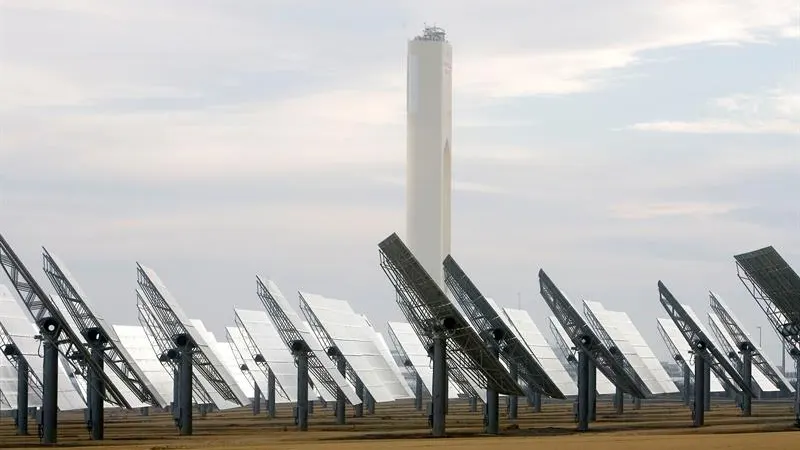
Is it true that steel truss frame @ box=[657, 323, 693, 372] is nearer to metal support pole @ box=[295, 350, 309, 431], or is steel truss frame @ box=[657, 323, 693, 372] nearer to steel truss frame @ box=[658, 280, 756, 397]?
steel truss frame @ box=[658, 280, 756, 397]

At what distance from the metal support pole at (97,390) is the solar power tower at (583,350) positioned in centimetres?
2267

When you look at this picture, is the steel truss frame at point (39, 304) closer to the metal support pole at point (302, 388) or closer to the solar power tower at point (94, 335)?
the solar power tower at point (94, 335)

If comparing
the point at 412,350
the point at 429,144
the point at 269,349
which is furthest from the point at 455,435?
the point at 429,144

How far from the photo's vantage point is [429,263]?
176625 millimetres

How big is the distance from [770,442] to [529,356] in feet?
59.4

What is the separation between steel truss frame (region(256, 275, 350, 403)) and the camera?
73562mm

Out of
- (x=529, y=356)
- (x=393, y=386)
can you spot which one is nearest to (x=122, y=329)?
(x=393, y=386)

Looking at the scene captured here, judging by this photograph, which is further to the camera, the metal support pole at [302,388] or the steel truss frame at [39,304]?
the metal support pole at [302,388]

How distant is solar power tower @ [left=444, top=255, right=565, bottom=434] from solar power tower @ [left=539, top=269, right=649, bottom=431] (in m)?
Answer: 2.86

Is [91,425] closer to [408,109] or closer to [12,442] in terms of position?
[12,442]

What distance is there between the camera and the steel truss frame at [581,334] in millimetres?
70000

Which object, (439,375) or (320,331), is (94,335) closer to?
(439,375)

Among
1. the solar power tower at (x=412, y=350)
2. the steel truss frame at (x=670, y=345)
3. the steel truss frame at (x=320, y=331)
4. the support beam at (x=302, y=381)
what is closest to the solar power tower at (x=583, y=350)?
the steel truss frame at (x=320, y=331)

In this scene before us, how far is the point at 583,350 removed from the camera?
229 feet
